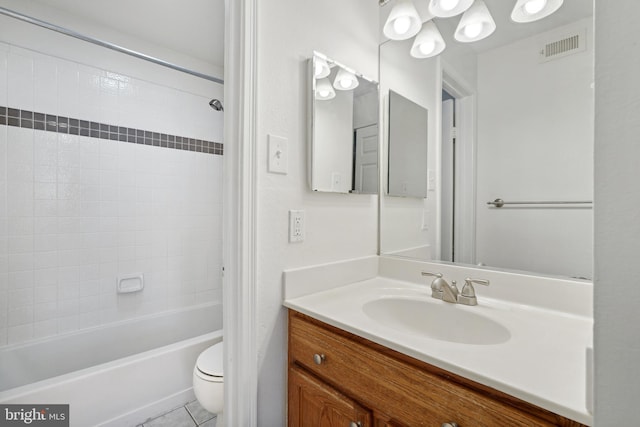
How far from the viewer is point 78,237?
1.89 m

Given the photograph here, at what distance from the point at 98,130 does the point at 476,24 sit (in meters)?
2.32

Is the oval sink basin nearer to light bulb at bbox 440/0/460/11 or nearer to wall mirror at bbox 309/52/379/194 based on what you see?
wall mirror at bbox 309/52/379/194

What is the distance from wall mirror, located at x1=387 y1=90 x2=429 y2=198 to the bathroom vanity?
39cm

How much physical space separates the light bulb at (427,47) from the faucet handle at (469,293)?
1030mm

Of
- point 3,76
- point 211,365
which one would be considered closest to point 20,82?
point 3,76

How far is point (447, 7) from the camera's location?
1.18 meters

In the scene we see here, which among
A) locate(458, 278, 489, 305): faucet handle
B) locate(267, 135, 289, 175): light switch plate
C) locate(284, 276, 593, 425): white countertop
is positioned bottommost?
locate(284, 276, 593, 425): white countertop

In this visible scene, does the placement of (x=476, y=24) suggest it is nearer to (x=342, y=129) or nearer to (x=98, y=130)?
(x=342, y=129)

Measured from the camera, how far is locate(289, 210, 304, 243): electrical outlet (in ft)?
3.55

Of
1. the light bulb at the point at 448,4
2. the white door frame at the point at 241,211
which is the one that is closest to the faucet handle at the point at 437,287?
the white door frame at the point at 241,211

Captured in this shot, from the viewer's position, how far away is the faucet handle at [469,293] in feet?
3.36

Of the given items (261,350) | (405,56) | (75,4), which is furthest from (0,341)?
(405,56)

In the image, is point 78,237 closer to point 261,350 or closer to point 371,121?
point 261,350

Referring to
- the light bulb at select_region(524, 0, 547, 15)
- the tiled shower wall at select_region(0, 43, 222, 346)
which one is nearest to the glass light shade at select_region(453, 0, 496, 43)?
the light bulb at select_region(524, 0, 547, 15)
